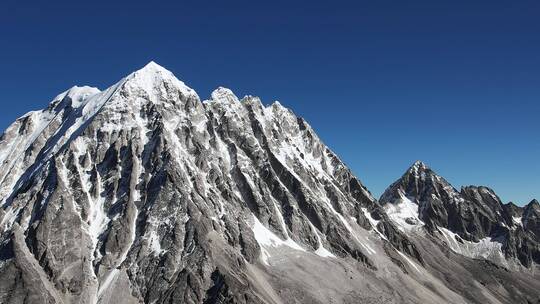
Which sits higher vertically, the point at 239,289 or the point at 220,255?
the point at 220,255

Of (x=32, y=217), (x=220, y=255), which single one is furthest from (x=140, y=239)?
(x=32, y=217)

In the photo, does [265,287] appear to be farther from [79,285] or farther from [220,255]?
[79,285]

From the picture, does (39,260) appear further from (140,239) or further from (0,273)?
(140,239)

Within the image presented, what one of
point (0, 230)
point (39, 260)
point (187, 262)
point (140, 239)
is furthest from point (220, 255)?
point (0, 230)

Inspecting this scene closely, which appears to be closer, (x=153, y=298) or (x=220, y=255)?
(x=153, y=298)

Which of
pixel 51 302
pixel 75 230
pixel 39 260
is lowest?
pixel 51 302

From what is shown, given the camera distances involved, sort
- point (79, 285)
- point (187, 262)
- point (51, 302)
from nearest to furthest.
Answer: point (51, 302), point (79, 285), point (187, 262)

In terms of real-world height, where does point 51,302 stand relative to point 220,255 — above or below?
below

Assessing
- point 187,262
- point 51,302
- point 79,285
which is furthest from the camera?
point 187,262

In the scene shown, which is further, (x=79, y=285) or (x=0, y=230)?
(x=0, y=230)
